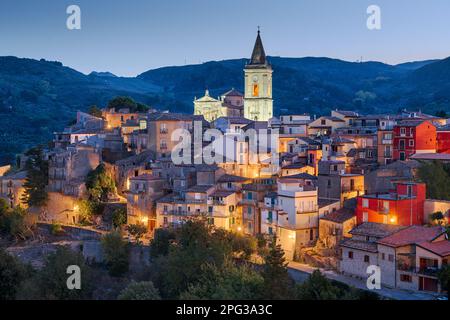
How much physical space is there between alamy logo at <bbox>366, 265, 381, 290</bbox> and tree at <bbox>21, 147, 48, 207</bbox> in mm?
21977

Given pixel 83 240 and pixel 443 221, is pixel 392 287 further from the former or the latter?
pixel 83 240

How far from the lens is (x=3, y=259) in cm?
3366

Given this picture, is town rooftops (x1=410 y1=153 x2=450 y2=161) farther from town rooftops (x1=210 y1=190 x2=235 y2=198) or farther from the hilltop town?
town rooftops (x1=210 y1=190 x2=235 y2=198)

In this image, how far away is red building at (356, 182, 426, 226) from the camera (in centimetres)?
3334

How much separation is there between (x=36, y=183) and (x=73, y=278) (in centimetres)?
1607

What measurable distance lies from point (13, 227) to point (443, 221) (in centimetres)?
2372

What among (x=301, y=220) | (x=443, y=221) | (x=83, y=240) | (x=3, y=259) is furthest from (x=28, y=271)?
(x=443, y=221)

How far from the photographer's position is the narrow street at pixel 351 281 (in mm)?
28177

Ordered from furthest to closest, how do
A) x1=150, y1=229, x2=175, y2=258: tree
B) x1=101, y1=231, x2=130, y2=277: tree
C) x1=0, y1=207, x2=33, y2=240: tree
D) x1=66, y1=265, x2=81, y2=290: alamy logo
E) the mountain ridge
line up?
A: the mountain ridge, x1=0, y1=207, x2=33, y2=240: tree, x1=101, y1=231, x2=130, y2=277: tree, x1=150, y1=229, x2=175, y2=258: tree, x1=66, y1=265, x2=81, y2=290: alamy logo

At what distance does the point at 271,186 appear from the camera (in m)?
39.1

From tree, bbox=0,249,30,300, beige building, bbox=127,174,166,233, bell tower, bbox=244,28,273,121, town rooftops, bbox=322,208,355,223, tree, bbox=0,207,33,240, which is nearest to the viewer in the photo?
tree, bbox=0,249,30,300

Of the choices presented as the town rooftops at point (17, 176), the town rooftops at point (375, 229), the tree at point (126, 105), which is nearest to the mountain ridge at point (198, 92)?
the tree at point (126, 105)

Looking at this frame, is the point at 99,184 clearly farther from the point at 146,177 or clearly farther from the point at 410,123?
the point at 410,123

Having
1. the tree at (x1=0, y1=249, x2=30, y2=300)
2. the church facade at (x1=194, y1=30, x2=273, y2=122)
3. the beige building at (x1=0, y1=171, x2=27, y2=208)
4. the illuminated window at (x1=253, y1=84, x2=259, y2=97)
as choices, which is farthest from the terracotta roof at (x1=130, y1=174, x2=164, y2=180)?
the illuminated window at (x1=253, y1=84, x2=259, y2=97)
